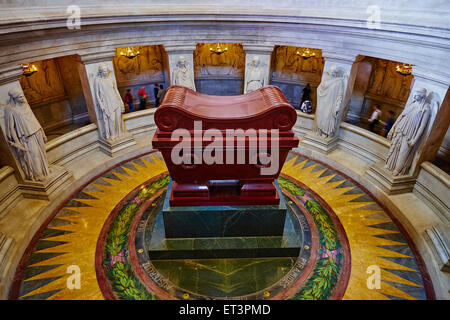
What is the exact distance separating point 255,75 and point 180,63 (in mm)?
2052

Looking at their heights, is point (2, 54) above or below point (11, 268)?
above

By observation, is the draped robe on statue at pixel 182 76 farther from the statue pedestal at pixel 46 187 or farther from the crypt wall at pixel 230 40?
the statue pedestal at pixel 46 187

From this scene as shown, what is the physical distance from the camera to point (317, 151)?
7164mm

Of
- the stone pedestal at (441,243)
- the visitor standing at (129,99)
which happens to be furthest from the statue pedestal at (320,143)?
the visitor standing at (129,99)

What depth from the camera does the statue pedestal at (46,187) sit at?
5.39 m

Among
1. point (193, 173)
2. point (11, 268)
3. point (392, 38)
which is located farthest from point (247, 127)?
point (11, 268)

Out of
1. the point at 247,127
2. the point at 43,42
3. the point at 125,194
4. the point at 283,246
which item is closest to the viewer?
the point at 247,127

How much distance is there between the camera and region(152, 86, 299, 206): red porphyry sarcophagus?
12.6 ft

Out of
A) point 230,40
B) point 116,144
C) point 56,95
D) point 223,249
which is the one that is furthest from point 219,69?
point 223,249

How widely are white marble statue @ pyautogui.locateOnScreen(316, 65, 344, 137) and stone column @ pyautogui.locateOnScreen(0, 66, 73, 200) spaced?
6214mm

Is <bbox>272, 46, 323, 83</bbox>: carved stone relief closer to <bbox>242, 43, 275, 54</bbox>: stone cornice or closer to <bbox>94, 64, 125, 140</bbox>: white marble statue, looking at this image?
<bbox>242, 43, 275, 54</bbox>: stone cornice

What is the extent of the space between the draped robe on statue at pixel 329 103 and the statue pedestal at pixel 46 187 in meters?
6.24

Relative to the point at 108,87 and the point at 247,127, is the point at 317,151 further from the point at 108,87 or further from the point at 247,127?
the point at 108,87

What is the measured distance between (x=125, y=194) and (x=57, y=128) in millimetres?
4160
